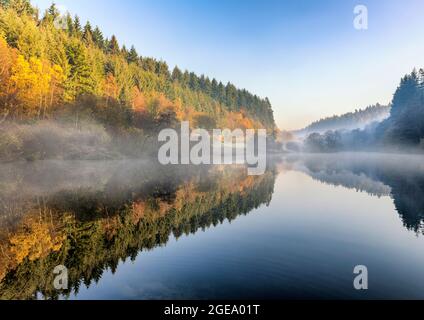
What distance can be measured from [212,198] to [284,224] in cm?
760

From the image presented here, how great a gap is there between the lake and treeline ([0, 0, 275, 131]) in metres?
31.0

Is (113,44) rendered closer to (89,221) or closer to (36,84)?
(36,84)

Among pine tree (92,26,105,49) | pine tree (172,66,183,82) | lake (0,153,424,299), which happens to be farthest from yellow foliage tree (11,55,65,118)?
pine tree (172,66,183,82)

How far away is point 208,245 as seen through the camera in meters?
11.8

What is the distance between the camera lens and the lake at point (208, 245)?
796cm

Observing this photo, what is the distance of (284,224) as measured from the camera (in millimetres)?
15008

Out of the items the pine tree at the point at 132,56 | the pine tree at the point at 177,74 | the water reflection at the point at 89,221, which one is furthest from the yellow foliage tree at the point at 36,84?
the pine tree at the point at 177,74

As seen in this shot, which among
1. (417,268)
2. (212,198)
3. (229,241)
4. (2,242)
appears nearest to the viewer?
(417,268)

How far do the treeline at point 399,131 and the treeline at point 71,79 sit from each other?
62.2m

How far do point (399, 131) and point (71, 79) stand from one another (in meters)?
85.1

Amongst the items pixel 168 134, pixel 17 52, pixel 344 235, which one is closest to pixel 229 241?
pixel 344 235

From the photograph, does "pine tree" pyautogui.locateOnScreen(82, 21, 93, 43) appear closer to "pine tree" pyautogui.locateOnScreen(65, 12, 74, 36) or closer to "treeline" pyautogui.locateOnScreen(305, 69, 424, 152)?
"pine tree" pyautogui.locateOnScreen(65, 12, 74, 36)
